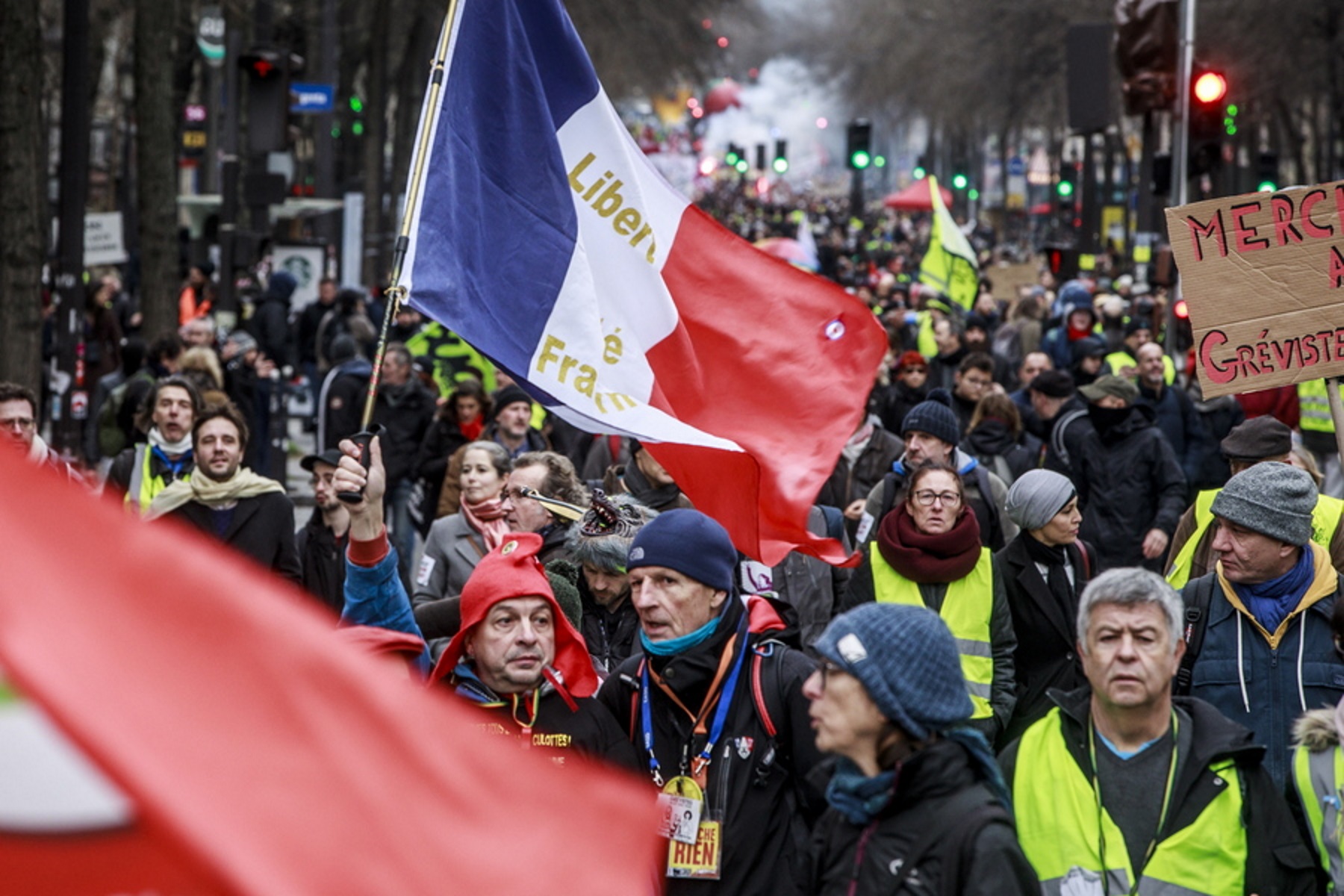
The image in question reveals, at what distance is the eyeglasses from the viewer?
6.54 m

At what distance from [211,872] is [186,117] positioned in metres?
35.9

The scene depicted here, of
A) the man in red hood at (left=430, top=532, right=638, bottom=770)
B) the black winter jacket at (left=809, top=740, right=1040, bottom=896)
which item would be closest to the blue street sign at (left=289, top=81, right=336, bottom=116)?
the man in red hood at (left=430, top=532, right=638, bottom=770)

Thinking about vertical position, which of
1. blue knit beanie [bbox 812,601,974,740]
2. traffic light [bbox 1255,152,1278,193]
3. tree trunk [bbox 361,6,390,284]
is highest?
tree trunk [bbox 361,6,390,284]

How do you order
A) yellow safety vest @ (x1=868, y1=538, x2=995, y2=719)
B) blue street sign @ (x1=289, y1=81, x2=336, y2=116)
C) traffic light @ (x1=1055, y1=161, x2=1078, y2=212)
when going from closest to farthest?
yellow safety vest @ (x1=868, y1=538, x2=995, y2=719) < blue street sign @ (x1=289, y1=81, x2=336, y2=116) < traffic light @ (x1=1055, y1=161, x2=1078, y2=212)

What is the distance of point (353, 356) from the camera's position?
14.7m

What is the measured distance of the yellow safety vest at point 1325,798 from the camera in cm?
401

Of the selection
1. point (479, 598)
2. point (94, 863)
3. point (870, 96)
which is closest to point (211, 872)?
point (94, 863)

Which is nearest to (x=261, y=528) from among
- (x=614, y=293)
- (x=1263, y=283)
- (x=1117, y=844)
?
(x=614, y=293)

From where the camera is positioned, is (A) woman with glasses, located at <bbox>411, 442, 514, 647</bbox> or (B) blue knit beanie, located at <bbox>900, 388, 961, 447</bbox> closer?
(A) woman with glasses, located at <bbox>411, 442, 514, 647</bbox>

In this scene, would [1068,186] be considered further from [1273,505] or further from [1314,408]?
[1273,505]

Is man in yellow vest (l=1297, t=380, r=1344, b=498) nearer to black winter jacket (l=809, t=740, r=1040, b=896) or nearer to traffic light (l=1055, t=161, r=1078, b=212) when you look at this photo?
black winter jacket (l=809, t=740, r=1040, b=896)

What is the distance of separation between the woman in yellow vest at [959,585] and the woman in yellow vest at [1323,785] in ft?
6.69

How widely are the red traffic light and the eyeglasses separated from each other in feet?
35.3

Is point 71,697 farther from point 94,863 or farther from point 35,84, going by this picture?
point 35,84
